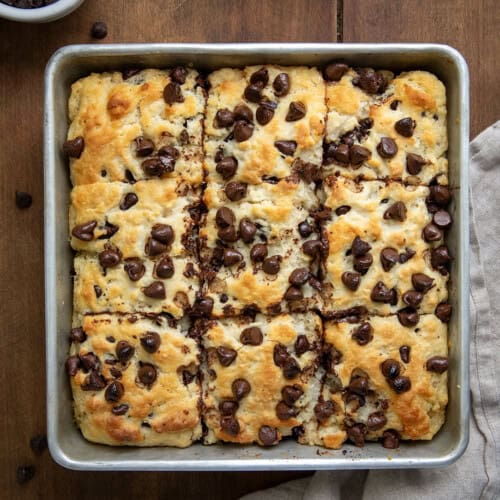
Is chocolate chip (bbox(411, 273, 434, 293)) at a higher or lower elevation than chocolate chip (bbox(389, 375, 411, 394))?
higher

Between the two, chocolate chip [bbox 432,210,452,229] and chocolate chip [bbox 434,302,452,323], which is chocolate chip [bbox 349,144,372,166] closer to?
chocolate chip [bbox 432,210,452,229]

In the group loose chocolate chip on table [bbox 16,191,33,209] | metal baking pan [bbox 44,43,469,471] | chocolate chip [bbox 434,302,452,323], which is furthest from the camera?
loose chocolate chip on table [bbox 16,191,33,209]

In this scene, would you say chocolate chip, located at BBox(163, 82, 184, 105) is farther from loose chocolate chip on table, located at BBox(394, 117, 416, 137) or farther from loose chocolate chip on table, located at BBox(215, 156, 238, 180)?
loose chocolate chip on table, located at BBox(394, 117, 416, 137)

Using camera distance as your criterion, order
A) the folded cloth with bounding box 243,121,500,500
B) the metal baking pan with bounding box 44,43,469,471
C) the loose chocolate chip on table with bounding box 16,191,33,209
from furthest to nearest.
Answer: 1. the loose chocolate chip on table with bounding box 16,191,33,209
2. the folded cloth with bounding box 243,121,500,500
3. the metal baking pan with bounding box 44,43,469,471

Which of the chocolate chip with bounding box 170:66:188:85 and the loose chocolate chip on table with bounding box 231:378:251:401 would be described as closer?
the loose chocolate chip on table with bounding box 231:378:251:401

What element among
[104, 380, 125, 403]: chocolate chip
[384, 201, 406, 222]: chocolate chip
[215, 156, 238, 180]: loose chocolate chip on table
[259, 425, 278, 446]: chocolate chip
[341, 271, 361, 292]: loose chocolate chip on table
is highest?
[215, 156, 238, 180]: loose chocolate chip on table

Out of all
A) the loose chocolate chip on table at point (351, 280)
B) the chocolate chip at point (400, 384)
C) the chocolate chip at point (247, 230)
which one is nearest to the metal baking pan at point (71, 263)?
the chocolate chip at point (400, 384)

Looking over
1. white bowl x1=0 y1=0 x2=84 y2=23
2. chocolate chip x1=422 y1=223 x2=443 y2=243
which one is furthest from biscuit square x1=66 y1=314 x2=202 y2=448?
white bowl x1=0 y1=0 x2=84 y2=23
